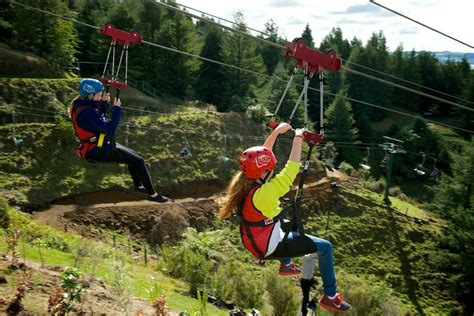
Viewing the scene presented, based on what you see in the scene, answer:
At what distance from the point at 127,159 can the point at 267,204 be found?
3330 mm

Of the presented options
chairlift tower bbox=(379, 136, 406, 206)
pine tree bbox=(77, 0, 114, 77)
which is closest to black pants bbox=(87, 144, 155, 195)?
chairlift tower bbox=(379, 136, 406, 206)

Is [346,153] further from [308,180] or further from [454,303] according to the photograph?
[454,303]

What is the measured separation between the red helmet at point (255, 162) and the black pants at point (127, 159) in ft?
9.58

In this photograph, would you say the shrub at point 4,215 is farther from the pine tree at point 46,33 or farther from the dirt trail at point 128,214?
the pine tree at point 46,33

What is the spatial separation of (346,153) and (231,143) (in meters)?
19.0

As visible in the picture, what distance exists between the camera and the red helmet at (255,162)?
5676 millimetres

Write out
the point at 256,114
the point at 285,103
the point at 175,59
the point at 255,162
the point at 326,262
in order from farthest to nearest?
the point at 285,103, the point at 175,59, the point at 256,114, the point at 326,262, the point at 255,162

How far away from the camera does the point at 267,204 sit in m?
5.71

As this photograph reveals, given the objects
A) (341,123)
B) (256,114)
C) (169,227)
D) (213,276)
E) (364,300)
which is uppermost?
(341,123)

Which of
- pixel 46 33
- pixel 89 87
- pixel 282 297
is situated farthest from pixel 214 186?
pixel 89 87

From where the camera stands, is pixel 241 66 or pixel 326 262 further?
pixel 241 66

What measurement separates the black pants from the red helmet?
2.92 metres

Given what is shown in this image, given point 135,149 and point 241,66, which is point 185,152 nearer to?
point 135,149

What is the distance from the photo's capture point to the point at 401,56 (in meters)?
70.1
